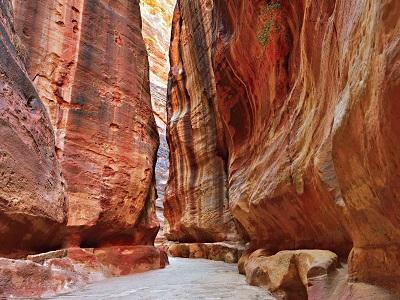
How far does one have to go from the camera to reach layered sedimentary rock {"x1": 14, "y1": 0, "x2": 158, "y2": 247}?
7.79 meters

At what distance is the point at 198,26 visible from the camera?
676 inches

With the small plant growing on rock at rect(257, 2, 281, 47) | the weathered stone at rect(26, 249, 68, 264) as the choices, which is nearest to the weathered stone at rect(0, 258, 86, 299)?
the weathered stone at rect(26, 249, 68, 264)

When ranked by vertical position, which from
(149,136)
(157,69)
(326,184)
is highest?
(157,69)

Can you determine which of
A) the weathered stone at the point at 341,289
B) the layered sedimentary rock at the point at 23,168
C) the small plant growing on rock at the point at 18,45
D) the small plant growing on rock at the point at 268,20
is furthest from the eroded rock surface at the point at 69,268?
the small plant growing on rock at the point at 268,20

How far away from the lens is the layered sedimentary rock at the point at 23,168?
4.28 m

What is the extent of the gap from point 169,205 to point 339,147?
58.3 feet

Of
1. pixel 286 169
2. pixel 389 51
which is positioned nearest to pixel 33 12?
pixel 286 169

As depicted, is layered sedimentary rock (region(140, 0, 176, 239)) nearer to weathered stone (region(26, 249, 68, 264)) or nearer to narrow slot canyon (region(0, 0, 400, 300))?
narrow slot canyon (region(0, 0, 400, 300))

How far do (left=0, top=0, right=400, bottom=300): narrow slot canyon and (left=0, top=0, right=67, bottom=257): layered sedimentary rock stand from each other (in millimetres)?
27

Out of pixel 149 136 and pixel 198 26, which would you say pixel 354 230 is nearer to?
pixel 149 136

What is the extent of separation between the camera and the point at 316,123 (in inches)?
160

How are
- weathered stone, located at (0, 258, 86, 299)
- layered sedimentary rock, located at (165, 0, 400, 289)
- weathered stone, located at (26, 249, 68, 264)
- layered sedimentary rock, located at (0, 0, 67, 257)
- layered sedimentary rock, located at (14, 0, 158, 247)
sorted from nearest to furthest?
layered sedimentary rock, located at (165, 0, 400, 289)
weathered stone, located at (0, 258, 86, 299)
layered sedimentary rock, located at (0, 0, 67, 257)
weathered stone, located at (26, 249, 68, 264)
layered sedimentary rock, located at (14, 0, 158, 247)

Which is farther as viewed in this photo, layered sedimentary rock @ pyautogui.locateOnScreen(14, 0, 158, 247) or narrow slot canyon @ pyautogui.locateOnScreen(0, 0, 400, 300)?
layered sedimentary rock @ pyautogui.locateOnScreen(14, 0, 158, 247)

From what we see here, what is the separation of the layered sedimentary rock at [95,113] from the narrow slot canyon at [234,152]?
1.5 inches
